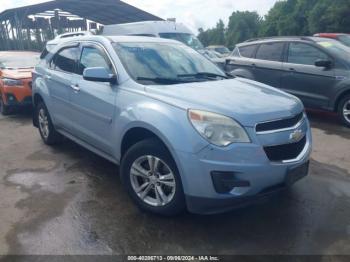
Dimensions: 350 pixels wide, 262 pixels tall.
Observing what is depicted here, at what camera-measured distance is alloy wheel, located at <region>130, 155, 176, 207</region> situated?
10.5 ft

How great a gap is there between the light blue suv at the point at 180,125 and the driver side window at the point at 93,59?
0.01 m

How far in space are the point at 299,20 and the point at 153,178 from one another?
171 feet

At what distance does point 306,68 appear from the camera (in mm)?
6949

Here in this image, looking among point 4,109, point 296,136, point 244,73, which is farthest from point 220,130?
point 4,109

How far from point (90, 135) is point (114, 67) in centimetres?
91

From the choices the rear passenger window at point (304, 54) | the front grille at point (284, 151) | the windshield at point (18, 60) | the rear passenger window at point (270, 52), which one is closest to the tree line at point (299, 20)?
the rear passenger window at point (270, 52)

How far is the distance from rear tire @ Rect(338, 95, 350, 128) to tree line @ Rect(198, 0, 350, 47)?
34.9m

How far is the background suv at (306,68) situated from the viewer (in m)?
6.50

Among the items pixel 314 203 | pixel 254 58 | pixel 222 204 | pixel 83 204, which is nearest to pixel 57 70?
pixel 83 204

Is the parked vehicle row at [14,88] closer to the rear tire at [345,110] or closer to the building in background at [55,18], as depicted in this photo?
the rear tire at [345,110]

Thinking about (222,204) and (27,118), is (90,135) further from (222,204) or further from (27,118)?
(27,118)

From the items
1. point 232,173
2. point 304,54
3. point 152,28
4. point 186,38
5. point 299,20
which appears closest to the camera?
point 232,173

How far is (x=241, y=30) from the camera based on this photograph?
8431cm

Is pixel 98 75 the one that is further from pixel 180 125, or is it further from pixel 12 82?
pixel 12 82
